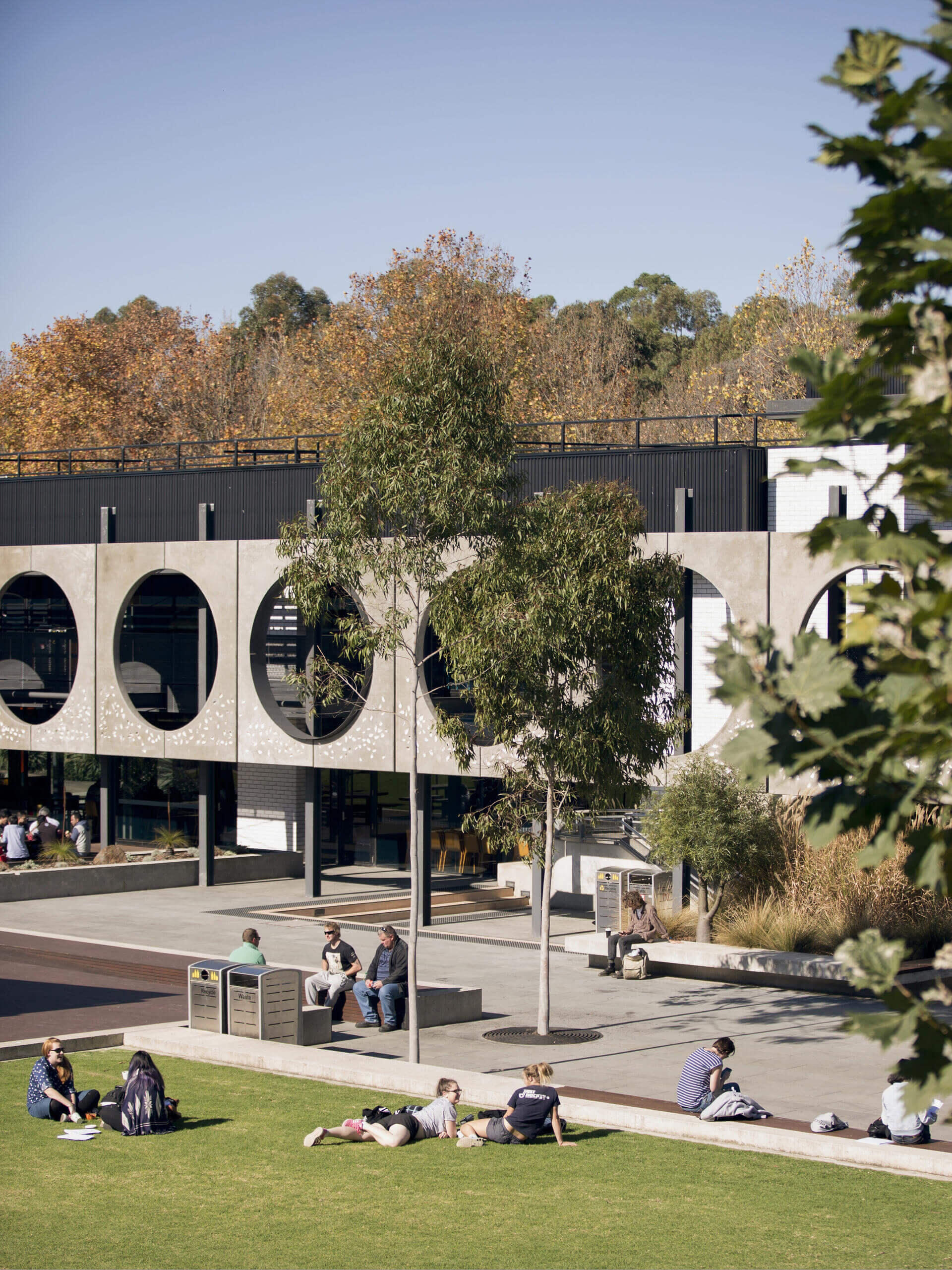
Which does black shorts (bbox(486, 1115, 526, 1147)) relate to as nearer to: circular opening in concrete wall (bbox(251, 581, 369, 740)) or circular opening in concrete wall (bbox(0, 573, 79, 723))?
circular opening in concrete wall (bbox(251, 581, 369, 740))

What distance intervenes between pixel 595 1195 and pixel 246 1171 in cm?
299

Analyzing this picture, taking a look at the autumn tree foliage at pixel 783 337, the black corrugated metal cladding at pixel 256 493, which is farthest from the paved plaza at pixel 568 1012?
the autumn tree foliage at pixel 783 337

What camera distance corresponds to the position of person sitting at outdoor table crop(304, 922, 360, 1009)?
20.5 m

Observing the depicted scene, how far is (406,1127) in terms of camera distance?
14055mm

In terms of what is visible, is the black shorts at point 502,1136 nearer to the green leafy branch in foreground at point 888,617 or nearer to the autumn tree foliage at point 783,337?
the green leafy branch in foreground at point 888,617

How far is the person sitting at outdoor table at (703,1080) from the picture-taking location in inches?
592

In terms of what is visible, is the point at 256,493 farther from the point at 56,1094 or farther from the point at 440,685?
the point at 56,1094

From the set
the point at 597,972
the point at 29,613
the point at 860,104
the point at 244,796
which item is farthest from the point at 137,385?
the point at 860,104

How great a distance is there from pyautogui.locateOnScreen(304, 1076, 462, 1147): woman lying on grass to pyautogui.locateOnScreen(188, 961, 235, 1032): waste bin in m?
4.69

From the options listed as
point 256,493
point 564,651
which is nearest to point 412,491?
point 564,651

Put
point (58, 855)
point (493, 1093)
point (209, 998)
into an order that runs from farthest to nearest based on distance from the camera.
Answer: point (58, 855)
point (209, 998)
point (493, 1093)

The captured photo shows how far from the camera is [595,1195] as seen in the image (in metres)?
12.4

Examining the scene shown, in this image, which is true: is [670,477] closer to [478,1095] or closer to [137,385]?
[478,1095]

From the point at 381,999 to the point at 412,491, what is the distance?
6.93 meters
